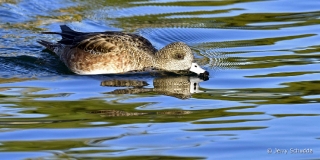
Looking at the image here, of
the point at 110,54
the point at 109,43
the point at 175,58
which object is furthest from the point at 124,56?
the point at 175,58

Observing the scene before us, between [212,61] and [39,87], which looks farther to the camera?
[212,61]

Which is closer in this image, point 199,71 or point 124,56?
point 199,71

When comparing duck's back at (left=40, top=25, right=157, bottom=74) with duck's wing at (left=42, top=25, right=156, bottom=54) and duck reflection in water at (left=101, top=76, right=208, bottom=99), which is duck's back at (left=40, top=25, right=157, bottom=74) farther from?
duck reflection in water at (left=101, top=76, right=208, bottom=99)

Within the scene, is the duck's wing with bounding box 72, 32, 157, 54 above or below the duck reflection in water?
above

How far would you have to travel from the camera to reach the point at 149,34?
13.2 metres

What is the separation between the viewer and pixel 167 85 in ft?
32.3

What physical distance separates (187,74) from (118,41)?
0.96m

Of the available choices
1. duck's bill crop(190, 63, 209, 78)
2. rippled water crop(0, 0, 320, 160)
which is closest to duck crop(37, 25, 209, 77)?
duck's bill crop(190, 63, 209, 78)

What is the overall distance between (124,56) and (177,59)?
2.18ft

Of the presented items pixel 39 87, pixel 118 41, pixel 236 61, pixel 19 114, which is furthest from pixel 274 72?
pixel 19 114

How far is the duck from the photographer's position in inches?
416

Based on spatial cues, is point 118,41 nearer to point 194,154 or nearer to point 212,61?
point 212,61

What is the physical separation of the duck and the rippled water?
0.20 meters

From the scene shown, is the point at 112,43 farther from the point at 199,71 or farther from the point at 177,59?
the point at 199,71
